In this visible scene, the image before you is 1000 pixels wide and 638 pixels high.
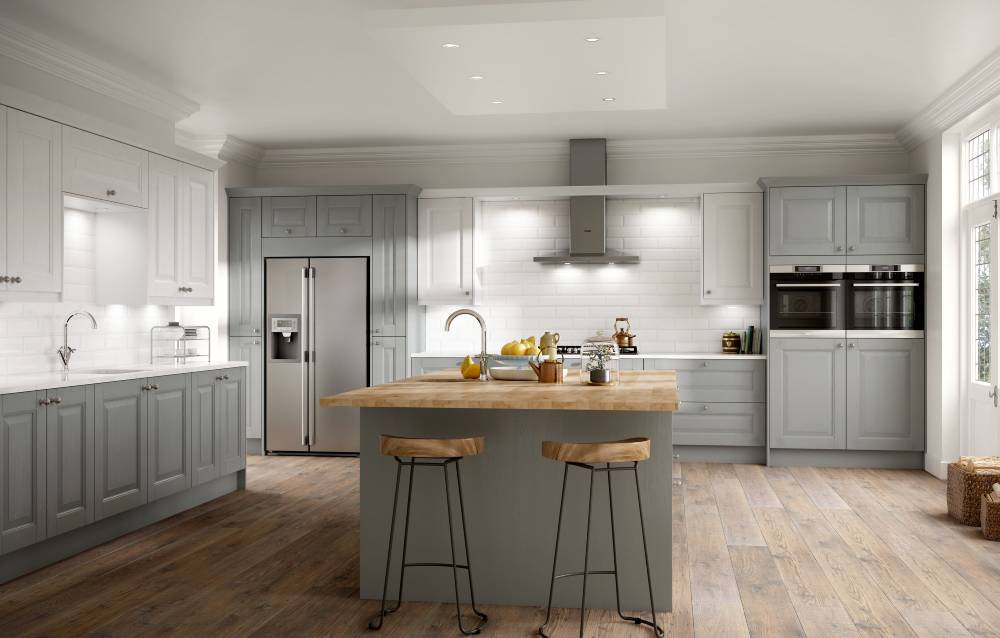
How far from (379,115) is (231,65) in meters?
1.45

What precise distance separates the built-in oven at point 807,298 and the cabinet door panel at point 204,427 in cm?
427

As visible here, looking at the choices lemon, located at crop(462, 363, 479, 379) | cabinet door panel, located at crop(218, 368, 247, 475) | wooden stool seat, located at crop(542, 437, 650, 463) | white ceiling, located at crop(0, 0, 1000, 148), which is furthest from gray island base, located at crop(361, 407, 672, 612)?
cabinet door panel, located at crop(218, 368, 247, 475)

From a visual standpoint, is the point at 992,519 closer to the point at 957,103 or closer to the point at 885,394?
the point at 885,394

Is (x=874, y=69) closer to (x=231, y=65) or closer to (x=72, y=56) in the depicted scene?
(x=231, y=65)

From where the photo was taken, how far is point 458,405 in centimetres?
325

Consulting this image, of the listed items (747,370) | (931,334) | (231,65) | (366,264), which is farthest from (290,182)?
(931,334)

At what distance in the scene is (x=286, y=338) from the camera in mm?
7297

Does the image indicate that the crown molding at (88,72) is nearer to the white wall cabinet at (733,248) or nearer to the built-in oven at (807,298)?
the white wall cabinet at (733,248)

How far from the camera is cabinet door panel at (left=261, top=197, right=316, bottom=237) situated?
730cm

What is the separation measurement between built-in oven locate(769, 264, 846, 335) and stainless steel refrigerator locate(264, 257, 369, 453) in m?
3.41

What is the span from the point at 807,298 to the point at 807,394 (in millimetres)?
766

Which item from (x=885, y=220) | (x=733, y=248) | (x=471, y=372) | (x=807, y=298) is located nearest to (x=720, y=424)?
(x=807, y=298)

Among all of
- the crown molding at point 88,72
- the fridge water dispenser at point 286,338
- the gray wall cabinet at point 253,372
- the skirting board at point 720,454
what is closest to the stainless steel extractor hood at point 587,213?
the skirting board at point 720,454

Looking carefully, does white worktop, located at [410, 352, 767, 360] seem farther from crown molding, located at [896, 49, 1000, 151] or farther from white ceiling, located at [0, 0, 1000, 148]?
crown molding, located at [896, 49, 1000, 151]
